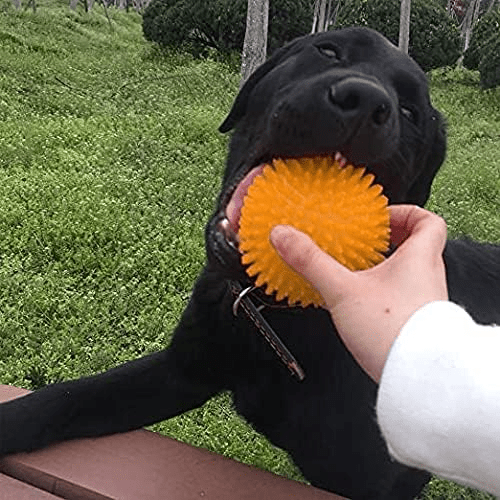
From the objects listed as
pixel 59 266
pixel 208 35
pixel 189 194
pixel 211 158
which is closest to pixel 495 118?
pixel 208 35

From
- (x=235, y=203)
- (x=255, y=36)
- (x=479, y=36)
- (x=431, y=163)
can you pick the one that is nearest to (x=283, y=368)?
(x=235, y=203)

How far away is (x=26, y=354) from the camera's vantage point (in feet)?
10.2

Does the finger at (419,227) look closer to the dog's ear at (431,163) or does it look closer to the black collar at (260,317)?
the black collar at (260,317)

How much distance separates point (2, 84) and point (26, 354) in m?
5.28

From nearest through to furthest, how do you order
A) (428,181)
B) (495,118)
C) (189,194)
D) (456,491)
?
(428,181) < (456,491) < (189,194) < (495,118)

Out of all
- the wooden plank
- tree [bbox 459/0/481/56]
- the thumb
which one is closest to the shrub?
tree [bbox 459/0/481/56]

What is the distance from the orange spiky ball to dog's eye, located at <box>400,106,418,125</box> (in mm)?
540

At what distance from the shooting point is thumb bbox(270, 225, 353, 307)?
3.41 feet

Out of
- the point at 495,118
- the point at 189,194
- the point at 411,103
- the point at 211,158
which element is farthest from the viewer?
the point at 495,118

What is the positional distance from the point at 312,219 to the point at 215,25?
38.5 feet

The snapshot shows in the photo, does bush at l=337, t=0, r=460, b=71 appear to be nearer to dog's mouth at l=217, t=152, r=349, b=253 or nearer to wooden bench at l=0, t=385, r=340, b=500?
dog's mouth at l=217, t=152, r=349, b=253

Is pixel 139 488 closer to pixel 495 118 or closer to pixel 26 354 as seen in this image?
pixel 26 354

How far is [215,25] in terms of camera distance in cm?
1244

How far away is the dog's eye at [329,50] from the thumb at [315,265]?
0.95 m
